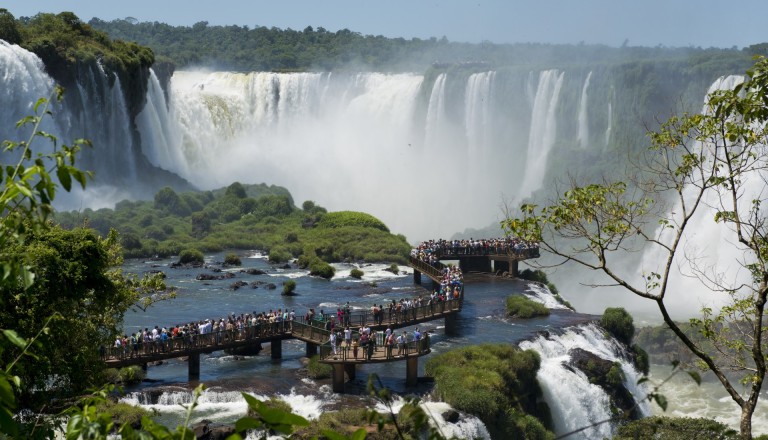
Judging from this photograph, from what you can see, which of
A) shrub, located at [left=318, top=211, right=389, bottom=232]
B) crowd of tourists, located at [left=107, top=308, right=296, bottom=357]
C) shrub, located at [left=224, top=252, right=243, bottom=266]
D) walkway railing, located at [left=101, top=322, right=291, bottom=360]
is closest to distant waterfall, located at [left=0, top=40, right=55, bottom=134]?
shrub, located at [left=224, top=252, right=243, bottom=266]

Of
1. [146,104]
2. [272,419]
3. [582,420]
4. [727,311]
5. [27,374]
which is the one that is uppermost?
[146,104]

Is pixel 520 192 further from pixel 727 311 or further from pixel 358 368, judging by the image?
pixel 727 311

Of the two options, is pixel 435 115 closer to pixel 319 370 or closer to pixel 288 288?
pixel 288 288

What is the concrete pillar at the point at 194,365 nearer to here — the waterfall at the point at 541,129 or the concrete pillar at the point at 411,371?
the concrete pillar at the point at 411,371

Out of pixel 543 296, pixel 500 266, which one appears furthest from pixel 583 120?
pixel 543 296

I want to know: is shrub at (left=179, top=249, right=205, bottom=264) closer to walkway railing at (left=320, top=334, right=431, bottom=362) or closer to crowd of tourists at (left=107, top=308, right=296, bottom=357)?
crowd of tourists at (left=107, top=308, right=296, bottom=357)

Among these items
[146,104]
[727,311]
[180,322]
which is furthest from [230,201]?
[727,311]

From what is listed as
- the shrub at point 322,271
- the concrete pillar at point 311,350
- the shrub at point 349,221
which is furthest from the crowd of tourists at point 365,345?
the shrub at point 349,221
